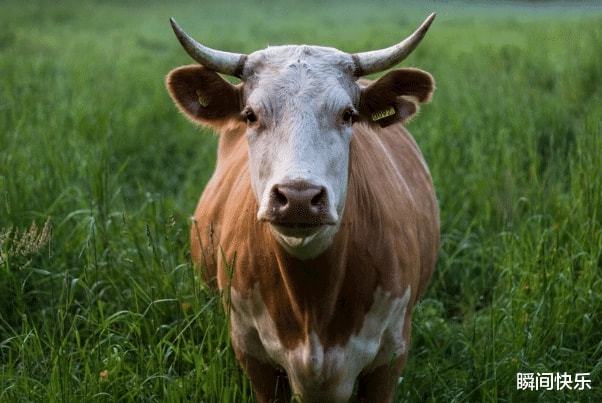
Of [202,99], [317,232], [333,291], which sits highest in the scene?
[202,99]

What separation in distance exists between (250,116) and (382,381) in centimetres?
115

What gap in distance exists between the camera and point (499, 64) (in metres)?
8.61

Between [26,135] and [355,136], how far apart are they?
3.19 meters

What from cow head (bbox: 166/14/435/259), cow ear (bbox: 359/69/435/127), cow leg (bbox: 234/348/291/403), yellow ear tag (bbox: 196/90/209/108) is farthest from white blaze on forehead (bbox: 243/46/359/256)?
cow leg (bbox: 234/348/291/403)

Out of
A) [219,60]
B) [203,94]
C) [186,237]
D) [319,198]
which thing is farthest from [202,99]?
[186,237]

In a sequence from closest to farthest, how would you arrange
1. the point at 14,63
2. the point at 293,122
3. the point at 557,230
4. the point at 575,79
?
1. the point at 293,122
2. the point at 557,230
3. the point at 575,79
4. the point at 14,63

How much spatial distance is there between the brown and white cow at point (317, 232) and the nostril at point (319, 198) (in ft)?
0.28

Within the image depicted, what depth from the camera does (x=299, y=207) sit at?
8.38 feet

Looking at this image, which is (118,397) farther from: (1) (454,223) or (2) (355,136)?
(1) (454,223)

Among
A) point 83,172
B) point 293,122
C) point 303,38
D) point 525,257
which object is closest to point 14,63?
point 83,172

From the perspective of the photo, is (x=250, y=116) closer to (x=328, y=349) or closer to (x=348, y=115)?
(x=348, y=115)

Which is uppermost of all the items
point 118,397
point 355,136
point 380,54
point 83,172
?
point 380,54

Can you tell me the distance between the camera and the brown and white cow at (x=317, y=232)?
2885mm

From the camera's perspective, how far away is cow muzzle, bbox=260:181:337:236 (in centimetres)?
254
